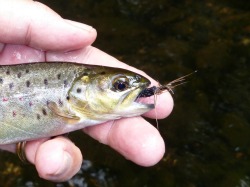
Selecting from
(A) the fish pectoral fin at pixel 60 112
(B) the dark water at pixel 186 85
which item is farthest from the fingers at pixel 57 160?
(B) the dark water at pixel 186 85

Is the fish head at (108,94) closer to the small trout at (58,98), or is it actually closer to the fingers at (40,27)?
the small trout at (58,98)

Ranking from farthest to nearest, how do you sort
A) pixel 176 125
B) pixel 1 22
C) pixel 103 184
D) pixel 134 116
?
pixel 176 125, pixel 103 184, pixel 1 22, pixel 134 116

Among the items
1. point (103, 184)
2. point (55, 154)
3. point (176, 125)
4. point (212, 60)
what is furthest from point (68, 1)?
point (55, 154)

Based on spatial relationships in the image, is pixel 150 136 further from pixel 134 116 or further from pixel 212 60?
pixel 212 60

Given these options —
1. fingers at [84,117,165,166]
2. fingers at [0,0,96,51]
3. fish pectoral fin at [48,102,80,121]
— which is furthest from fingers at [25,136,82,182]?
fingers at [0,0,96,51]

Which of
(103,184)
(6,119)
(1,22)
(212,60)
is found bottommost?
(103,184)

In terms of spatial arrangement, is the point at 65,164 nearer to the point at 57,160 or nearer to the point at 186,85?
the point at 57,160
